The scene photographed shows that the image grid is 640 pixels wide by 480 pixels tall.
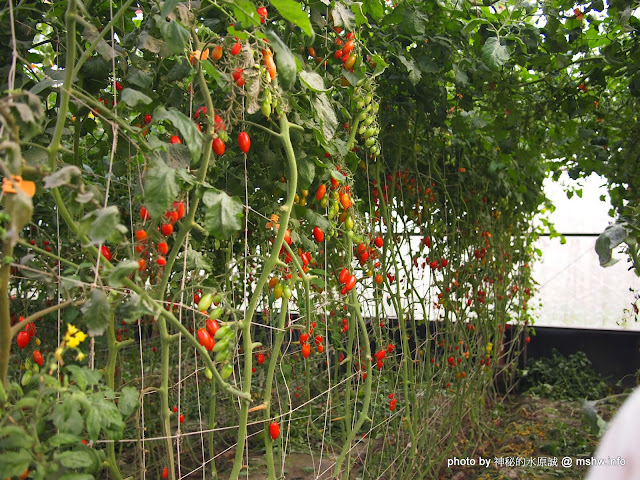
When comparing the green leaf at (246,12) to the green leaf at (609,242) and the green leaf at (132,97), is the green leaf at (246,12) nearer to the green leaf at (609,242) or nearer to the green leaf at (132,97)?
the green leaf at (132,97)

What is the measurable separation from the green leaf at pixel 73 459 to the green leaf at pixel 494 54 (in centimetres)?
143

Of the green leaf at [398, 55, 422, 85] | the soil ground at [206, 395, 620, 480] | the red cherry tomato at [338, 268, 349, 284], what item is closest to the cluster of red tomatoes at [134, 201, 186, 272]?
the red cherry tomato at [338, 268, 349, 284]

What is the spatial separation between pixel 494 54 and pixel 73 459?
1.47 metres

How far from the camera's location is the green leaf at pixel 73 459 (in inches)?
29.2

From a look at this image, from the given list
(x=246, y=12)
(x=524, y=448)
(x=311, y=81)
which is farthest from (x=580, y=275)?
(x=246, y=12)

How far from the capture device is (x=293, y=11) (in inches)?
34.1

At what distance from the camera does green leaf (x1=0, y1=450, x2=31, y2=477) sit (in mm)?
696

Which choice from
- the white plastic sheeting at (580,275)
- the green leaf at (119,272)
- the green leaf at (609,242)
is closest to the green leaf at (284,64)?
the green leaf at (119,272)

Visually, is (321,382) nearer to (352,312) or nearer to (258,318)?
(258,318)

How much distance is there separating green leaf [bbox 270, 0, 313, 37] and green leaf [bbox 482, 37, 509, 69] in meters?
0.93

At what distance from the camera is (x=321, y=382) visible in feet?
10.8

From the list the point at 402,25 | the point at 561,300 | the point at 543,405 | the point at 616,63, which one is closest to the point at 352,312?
the point at 402,25

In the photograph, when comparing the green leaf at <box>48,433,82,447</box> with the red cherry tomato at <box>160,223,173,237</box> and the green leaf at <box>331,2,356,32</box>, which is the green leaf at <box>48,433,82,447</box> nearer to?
the red cherry tomato at <box>160,223,173,237</box>

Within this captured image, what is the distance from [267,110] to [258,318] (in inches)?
101
